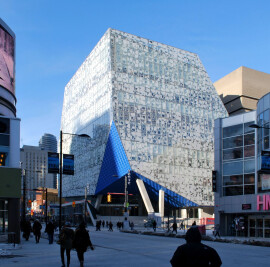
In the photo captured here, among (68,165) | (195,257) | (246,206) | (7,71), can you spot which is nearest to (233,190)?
(246,206)

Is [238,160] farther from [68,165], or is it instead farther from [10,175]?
[10,175]

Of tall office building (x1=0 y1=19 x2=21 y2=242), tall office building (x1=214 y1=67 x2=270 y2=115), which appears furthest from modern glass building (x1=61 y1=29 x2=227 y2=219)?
tall office building (x1=0 y1=19 x2=21 y2=242)

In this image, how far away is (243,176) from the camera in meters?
43.9

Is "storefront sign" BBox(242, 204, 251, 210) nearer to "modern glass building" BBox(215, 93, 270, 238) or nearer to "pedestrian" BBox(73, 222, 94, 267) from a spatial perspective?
"modern glass building" BBox(215, 93, 270, 238)

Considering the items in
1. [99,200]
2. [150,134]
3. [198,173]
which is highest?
[150,134]

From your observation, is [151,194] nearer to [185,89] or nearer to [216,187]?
[185,89]

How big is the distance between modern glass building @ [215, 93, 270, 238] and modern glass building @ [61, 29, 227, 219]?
35295 millimetres

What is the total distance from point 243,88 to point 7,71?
85684 mm

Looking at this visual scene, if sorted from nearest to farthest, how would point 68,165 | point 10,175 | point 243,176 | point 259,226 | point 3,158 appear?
point 10,175 → point 3,158 → point 68,165 → point 259,226 → point 243,176

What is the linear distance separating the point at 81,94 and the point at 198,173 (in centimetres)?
3586

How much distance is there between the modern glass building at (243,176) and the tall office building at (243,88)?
6769 cm

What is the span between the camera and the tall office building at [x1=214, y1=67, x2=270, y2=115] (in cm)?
11244

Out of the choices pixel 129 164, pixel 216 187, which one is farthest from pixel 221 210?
pixel 129 164

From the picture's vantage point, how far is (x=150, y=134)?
281 ft
